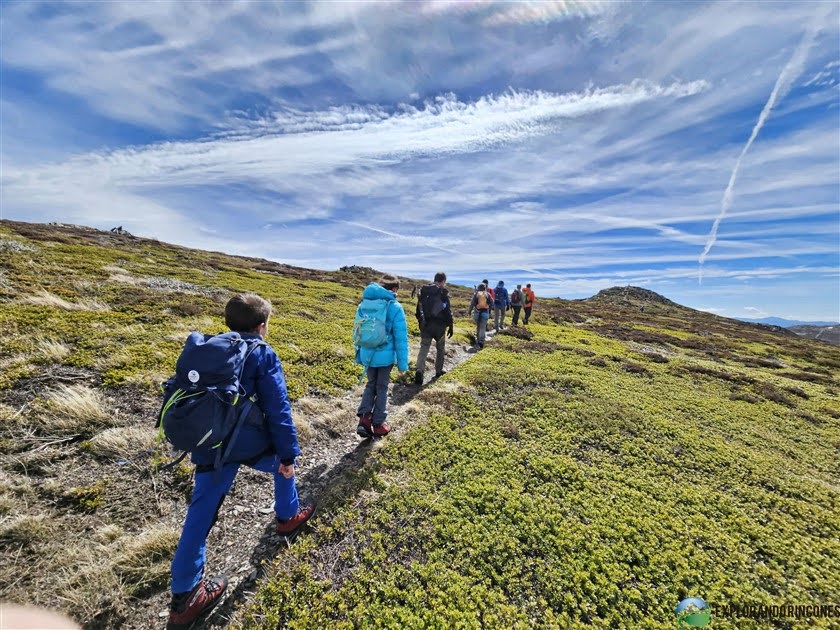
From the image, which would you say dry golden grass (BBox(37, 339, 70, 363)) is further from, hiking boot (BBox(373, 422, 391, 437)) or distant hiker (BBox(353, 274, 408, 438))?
hiking boot (BBox(373, 422, 391, 437))

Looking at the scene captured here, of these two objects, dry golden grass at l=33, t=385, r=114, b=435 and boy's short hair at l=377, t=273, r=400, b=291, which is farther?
boy's short hair at l=377, t=273, r=400, b=291

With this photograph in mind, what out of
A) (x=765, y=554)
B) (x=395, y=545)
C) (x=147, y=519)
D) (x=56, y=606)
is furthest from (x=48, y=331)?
(x=765, y=554)

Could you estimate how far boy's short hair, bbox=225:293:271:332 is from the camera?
447 cm

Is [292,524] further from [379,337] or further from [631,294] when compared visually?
[631,294]

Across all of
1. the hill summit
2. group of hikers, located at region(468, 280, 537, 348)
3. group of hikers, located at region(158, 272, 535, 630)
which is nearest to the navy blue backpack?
group of hikers, located at region(158, 272, 535, 630)

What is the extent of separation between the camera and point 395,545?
5281 mm

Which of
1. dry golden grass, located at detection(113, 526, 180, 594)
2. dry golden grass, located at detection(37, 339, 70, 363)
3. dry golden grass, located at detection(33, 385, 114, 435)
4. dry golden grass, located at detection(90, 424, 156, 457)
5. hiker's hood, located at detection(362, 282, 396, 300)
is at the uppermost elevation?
hiker's hood, located at detection(362, 282, 396, 300)

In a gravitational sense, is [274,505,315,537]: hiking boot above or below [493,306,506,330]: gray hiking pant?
below

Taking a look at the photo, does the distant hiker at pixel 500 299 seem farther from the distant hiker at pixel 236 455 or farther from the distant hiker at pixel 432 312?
the distant hiker at pixel 236 455

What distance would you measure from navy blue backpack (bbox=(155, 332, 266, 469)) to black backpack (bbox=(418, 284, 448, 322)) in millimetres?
9161

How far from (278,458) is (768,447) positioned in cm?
1429

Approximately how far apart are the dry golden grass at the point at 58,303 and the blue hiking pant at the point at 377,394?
1374cm

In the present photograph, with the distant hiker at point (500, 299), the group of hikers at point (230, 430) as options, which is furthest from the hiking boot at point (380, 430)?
the distant hiker at point (500, 299)

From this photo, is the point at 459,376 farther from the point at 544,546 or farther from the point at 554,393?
the point at 544,546
